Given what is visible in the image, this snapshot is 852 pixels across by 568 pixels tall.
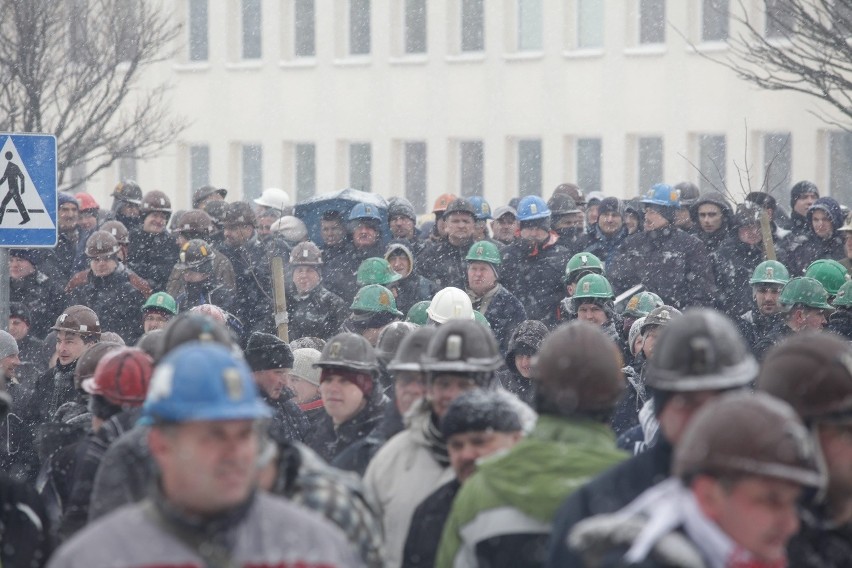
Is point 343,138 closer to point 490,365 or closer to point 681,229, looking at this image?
point 681,229

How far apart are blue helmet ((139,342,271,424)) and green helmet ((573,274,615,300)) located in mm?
9038

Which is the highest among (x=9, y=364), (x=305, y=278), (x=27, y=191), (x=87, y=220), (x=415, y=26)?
(x=415, y=26)

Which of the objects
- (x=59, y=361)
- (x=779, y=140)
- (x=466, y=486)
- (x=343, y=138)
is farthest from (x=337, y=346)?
(x=343, y=138)

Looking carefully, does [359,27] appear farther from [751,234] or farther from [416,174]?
[751,234]

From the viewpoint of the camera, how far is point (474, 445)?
5.62m

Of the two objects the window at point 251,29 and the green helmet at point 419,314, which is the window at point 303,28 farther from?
the green helmet at point 419,314

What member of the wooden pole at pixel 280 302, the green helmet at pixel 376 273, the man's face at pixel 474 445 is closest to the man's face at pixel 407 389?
the man's face at pixel 474 445

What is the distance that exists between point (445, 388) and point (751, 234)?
9403 mm

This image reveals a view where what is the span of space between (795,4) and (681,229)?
3377 millimetres

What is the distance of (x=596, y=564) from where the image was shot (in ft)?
12.5

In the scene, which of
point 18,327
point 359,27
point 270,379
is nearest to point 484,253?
point 18,327

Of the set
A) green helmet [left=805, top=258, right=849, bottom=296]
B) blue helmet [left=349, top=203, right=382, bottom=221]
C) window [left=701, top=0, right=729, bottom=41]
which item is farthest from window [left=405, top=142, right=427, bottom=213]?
green helmet [left=805, top=258, right=849, bottom=296]

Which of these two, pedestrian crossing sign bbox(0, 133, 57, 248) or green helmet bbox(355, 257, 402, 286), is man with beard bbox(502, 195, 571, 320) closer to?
green helmet bbox(355, 257, 402, 286)

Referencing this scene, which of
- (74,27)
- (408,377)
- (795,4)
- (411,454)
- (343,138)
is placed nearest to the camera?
(411,454)
